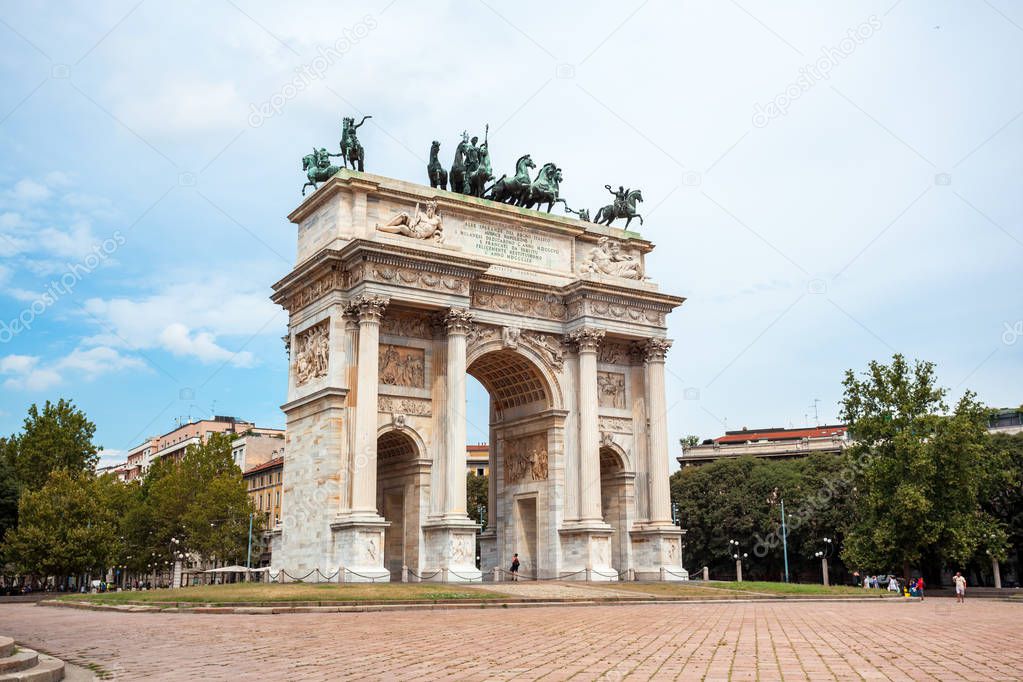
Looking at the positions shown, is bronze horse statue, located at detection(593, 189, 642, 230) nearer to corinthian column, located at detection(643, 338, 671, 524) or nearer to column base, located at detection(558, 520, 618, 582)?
corinthian column, located at detection(643, 338, 671, 524)

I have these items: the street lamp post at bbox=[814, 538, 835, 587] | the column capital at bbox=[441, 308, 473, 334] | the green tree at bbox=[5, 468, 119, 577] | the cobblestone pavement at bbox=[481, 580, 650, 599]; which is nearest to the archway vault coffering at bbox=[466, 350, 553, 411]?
the column capital at bbox=[441, 308, 473, 334]

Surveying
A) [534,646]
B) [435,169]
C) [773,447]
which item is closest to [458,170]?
[435,169]

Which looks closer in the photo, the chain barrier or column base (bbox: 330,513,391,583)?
the chain barrier

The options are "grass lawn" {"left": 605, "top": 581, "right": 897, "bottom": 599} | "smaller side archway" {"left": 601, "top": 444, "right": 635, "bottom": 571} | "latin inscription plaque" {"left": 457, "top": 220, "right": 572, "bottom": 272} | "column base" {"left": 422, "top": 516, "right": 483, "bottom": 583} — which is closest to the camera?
"grass lawn" {"left": 605, "top": 581, "right": 897, "bottom": 599}

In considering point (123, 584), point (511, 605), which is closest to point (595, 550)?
point (511, 605)

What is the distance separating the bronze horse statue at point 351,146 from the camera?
1603 inches

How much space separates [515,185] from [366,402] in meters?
13.5

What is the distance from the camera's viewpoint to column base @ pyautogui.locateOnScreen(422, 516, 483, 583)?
3594cm

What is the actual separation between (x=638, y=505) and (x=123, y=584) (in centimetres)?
7207

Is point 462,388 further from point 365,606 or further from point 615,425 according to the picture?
point 365,606

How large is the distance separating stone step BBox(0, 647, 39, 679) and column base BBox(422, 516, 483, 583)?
2604cm

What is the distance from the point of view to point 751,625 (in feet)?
61.9

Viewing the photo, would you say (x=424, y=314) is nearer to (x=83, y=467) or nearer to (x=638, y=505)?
(x=638, y=505)

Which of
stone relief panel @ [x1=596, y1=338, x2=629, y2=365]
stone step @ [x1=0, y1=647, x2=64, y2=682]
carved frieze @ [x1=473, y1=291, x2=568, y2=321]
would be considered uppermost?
carved frieze @ [x1=473, y1=291, x2=568, y2=321]
